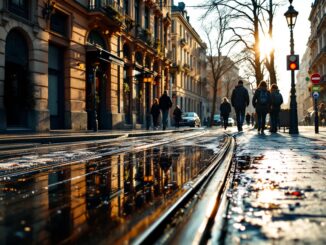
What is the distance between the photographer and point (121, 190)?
9.78 ft

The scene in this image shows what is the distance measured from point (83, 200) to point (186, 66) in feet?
169

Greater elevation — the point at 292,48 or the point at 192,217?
the point at 292,48

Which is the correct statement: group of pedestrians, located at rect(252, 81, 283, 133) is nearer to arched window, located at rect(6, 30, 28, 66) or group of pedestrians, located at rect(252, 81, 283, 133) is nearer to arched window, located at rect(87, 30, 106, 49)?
arched window, located at rect(6, 30, 28, 66)

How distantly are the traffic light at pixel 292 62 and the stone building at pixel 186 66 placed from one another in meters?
25.2

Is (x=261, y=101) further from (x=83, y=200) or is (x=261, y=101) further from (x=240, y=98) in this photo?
(x=83, y=200)

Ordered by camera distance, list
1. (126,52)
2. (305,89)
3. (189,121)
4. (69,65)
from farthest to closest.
Result: 1. (305,89)
2. (189,121)
3. (126,52)
4. (69,65)

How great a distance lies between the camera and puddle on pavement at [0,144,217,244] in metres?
1.89

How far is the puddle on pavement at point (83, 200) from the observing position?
189 centimetres

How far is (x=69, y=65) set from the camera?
18.0 metres

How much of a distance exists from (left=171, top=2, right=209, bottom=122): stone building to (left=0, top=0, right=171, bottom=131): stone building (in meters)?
14.3

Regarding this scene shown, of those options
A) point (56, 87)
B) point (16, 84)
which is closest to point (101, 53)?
point (56, 87)

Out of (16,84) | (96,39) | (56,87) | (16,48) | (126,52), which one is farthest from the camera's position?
(126,52)

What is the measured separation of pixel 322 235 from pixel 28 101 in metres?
13.9

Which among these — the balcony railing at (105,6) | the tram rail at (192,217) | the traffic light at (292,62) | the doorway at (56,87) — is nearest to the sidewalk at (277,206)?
the tram rail at (192,217)
